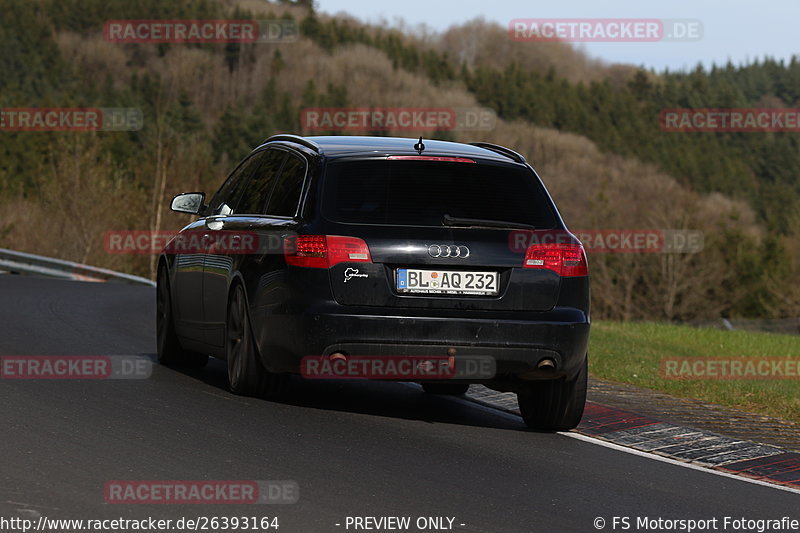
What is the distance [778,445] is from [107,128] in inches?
3806

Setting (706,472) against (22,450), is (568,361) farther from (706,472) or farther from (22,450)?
(22,450)

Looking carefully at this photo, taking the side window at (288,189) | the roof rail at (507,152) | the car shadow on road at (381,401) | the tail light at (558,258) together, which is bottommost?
the car shadow on road at (381,401)

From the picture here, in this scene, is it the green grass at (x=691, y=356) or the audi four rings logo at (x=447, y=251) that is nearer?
the audi four rings logo at (x=447, y=251)

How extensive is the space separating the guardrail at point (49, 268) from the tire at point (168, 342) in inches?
606

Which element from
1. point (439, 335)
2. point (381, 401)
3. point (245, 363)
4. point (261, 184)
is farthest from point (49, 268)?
point (439, 335)

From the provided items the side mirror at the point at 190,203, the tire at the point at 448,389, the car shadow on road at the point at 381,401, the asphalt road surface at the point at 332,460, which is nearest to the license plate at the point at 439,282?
the asphalt road surface at the point at 332,460

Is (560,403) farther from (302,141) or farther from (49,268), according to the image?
(49,268)

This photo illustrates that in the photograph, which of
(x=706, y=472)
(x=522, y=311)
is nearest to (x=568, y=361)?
(x=522, y=311)

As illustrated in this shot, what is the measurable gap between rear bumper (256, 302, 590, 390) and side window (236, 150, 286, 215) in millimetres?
1482

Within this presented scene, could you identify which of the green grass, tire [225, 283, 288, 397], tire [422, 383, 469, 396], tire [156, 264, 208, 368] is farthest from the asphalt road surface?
the green grass

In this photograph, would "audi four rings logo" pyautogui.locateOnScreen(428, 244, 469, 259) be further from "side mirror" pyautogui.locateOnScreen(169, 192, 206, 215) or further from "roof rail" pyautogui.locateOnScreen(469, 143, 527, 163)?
"side mirror" pyautogui.locateOnScreen(169, 192, 206, 215)

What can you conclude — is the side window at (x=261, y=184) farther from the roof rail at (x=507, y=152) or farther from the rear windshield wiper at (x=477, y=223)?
the rear windshield wiper at (x=477, y=223)

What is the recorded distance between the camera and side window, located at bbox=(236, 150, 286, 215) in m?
9.30

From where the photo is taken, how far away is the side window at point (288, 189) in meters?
8.55
